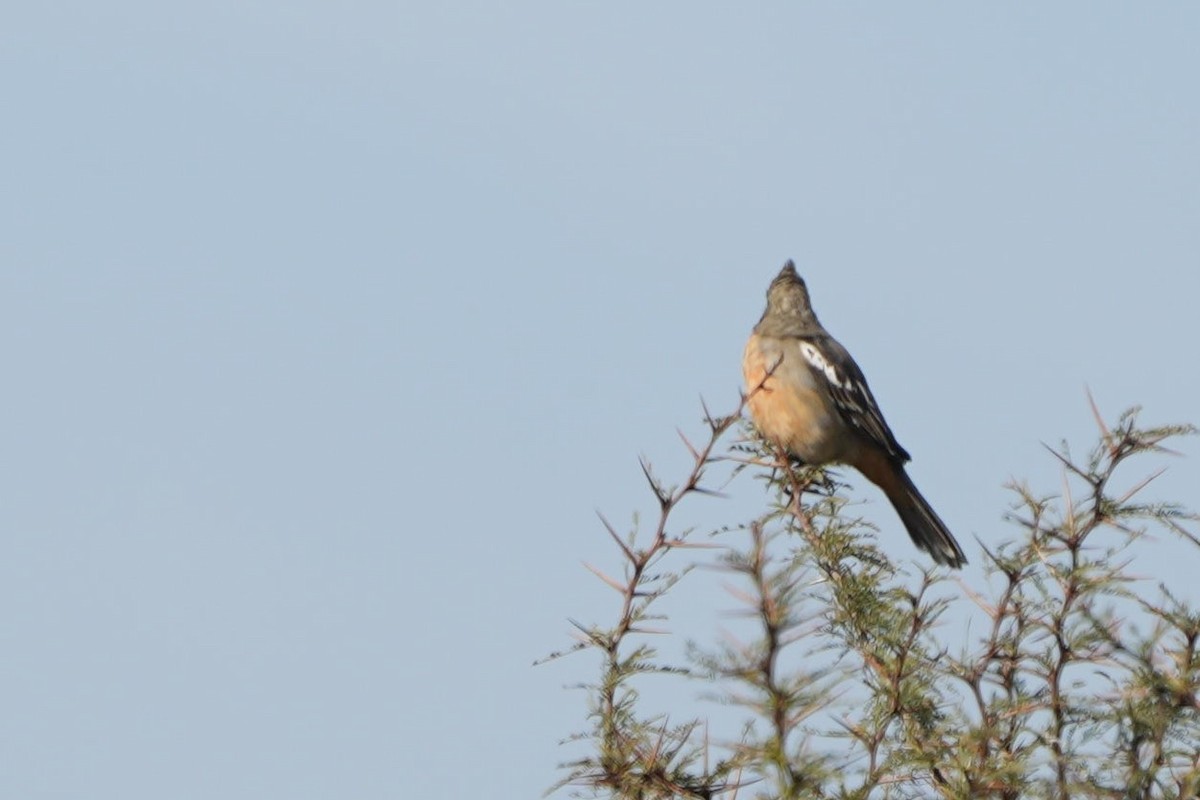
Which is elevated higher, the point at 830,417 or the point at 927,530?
the point at 830,417

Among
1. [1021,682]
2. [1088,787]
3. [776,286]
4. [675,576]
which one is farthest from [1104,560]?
[776,286]

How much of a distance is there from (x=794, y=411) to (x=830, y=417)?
33 centimetres

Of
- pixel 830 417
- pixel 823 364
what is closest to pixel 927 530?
pixel 830 417

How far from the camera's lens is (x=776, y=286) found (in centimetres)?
1086

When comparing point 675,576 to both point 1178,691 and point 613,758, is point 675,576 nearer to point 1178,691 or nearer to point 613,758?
point 613,758

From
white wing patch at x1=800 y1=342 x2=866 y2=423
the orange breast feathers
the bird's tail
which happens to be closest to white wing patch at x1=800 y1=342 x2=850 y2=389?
white wing patch at x1=800 y1=342 x2=866 y2=423

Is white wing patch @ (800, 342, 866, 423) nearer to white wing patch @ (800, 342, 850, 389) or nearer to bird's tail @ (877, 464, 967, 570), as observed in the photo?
white wing patch @ (800, 342, 850, 389)

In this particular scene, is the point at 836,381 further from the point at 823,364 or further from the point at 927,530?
the point at 927,530

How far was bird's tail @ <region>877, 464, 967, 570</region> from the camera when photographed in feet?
31.1

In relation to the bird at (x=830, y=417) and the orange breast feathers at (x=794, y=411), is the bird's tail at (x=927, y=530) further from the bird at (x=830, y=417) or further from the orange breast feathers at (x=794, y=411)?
the orange breast feathers at (x=794, y=411)

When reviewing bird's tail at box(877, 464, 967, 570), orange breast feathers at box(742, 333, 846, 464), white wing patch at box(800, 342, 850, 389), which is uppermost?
white wing patch at box(800, 342, 850, 389)

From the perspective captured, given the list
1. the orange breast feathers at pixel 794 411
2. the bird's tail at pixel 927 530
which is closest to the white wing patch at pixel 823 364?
the orange breast feathers at pixel 794 411

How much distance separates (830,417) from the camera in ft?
31.7

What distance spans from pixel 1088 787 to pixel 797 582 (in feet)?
2.42
